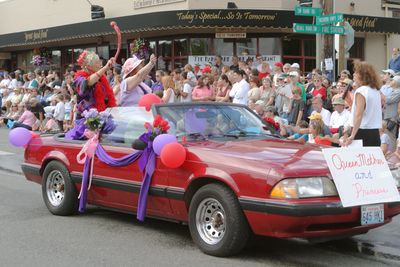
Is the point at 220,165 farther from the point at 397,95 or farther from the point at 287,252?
the point at 397,95

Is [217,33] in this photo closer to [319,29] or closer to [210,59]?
[210,59]

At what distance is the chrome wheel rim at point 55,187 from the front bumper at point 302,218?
310 centimetres

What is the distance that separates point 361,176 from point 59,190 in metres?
3.91

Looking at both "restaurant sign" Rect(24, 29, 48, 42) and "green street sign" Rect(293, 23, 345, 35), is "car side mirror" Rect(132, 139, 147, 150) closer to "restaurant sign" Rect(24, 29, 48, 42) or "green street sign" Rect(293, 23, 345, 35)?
"green street sign" Rect(293, 23, 345, 35)

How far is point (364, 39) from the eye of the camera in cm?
2353

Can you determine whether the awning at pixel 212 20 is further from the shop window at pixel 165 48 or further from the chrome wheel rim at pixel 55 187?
the chrome wheel rim at pixel 55 187

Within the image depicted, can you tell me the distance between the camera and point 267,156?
5.40m

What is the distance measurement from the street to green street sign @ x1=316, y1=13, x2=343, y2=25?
18.3 ft

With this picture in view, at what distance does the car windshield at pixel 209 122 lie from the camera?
6.33 m

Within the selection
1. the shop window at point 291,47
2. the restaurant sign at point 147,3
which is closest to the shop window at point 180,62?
the restaurant sign at point 147,3

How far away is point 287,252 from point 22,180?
617 centimetres

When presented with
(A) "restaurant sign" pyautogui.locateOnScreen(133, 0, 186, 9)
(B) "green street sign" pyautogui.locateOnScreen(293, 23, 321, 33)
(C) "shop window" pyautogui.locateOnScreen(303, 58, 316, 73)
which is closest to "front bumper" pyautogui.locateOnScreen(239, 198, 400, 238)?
(B) "green street sign" pyautogui.locateOnScreen(293, 23, 321, 33)

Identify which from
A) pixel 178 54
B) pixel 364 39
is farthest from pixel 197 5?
pixel 364 39

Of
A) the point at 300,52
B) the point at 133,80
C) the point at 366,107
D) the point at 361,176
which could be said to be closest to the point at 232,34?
the point at 300,52
